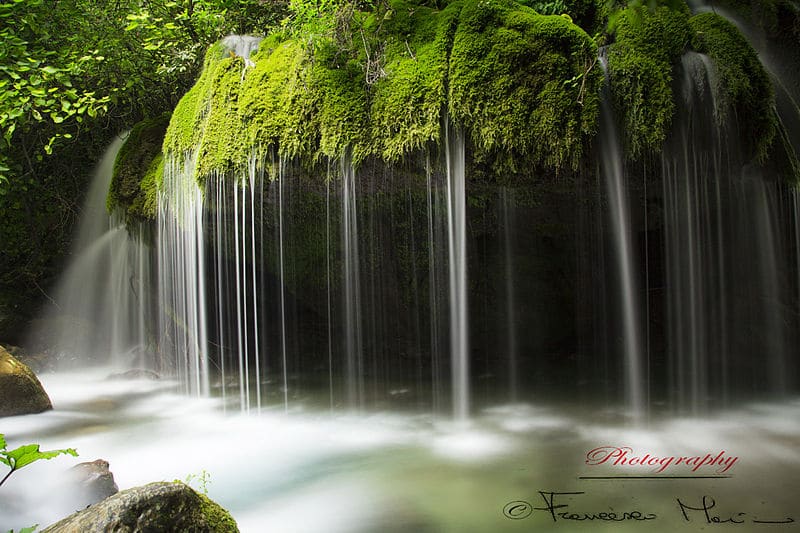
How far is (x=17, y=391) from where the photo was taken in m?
6.40

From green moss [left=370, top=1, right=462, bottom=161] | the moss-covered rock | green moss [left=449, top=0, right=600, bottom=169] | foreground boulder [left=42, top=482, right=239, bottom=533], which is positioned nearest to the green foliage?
the moss-covered rock

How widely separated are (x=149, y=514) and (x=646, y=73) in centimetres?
510

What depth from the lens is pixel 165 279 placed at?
7.59m

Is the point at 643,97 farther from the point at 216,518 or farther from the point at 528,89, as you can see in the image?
the point at 216,518

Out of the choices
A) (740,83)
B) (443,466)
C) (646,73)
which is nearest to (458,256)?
(443,466)

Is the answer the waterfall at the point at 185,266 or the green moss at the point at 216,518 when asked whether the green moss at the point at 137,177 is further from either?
the green moss at the point at 216,518

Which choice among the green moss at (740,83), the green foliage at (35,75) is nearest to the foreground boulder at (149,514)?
the green moss at (740,83)

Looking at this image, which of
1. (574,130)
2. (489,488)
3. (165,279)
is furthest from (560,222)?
(165,279)

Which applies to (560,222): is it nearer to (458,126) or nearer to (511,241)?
(511,241)

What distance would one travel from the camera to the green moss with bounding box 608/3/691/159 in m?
4.91
